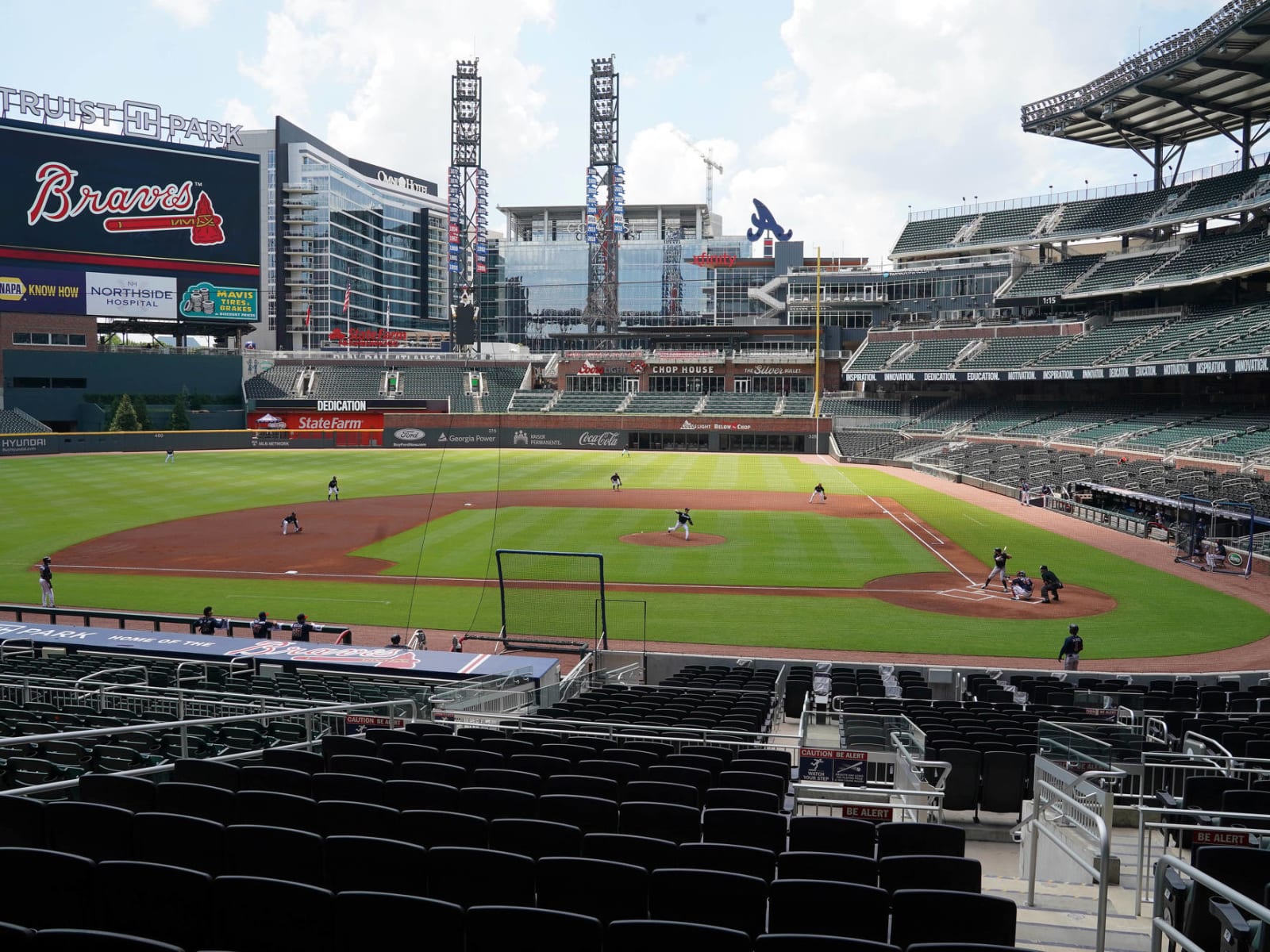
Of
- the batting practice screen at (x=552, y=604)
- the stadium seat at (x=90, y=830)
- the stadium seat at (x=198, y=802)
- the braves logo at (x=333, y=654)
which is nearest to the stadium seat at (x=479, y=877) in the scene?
the stadium seat at (x=90, y=830)

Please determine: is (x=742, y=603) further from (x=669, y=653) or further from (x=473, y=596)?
(x=473, y=596)

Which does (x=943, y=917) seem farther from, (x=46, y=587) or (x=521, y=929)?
(x=46, y=587)

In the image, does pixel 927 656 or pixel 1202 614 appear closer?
pixel 927 656

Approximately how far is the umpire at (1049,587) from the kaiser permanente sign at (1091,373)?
2867 centimetres

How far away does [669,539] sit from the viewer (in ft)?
132

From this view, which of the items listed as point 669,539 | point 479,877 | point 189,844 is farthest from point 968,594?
point 189,844

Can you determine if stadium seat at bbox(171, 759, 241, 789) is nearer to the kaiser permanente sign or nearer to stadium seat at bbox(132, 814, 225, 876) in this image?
stadium seat at bbox(132, 814, 225, 876)

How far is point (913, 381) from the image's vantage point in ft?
292

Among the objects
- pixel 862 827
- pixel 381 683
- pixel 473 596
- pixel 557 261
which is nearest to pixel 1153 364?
pixel 473 596

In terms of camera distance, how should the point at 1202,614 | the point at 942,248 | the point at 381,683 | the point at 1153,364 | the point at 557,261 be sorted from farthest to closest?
the point at 557,261
the point at 942,248
the point at 1153,364
the point at 1202,614
the point at 381,683

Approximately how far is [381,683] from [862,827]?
12.3 meters

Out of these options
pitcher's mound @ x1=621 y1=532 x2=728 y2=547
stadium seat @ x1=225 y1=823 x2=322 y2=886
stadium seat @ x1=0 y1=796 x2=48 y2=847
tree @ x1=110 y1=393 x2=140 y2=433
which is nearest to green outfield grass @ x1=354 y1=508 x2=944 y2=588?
pitcher's mound @ x1=621 y1=532 x2=728 y2=547

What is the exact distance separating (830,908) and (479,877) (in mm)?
2006

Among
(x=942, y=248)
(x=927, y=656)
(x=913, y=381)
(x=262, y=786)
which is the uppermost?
(x=942, y=248)
